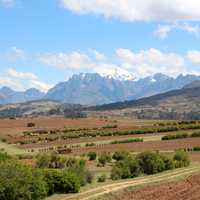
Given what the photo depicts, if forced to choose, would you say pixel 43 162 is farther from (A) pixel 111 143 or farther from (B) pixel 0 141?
(B) pixel 0 141

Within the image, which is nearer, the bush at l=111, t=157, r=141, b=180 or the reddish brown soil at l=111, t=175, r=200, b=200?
the reddish brown soil at l=111, t=175, r=200, b=200

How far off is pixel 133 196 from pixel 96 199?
360 centimetres

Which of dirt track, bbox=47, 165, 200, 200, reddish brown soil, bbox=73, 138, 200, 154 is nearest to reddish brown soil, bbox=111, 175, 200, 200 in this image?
dirt track, bbox=47, 165, 200, 200

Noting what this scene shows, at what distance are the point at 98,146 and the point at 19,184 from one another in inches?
2532

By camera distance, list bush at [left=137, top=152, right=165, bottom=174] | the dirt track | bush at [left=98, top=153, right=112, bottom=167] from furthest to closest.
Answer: bush at [left=98, top=153, right=112, bottom=167]
bush at [left=137, top=152, right=165, bottom=174]
the dirt track

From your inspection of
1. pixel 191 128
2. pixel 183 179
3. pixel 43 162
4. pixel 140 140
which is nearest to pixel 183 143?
pixel 140 140

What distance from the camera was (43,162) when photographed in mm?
62000

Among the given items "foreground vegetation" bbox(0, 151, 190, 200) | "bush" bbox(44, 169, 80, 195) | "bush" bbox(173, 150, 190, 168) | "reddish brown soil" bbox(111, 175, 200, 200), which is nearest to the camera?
"foreground vegetation" bbox(0, 151, 190, 200)

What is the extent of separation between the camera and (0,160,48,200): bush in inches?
1345

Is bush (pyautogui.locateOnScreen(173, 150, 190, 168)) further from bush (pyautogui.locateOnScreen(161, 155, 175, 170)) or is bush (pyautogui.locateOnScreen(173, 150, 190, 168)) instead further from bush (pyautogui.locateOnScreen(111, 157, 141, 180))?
bush (pyautogui.locateOnScreen(111, 157, 141, 180))

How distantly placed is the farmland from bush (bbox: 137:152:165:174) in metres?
2.06

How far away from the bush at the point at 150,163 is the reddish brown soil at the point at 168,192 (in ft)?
28.8

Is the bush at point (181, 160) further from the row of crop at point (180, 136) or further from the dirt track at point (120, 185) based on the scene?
the row of crop at point (180, 136)

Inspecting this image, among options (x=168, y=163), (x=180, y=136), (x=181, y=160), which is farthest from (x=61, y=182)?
(x=180, y=136)
